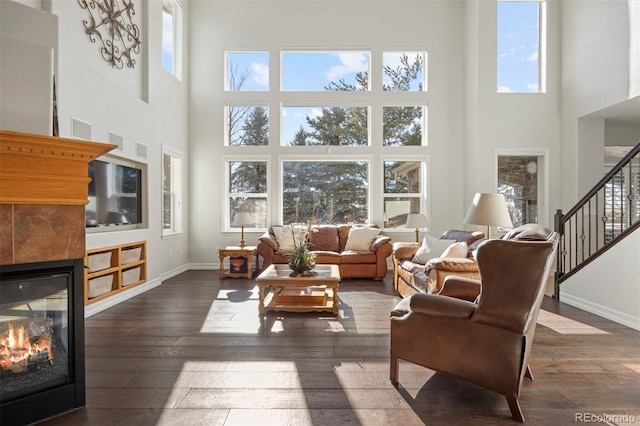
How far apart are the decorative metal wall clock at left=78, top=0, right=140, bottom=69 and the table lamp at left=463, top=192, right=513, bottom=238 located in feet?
15.1

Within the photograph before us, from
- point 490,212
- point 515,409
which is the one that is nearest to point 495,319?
point 515,409

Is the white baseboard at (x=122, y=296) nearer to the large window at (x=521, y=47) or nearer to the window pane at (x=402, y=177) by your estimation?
the window pane at (x=402, y=177)

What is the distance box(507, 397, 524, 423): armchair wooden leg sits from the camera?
1817 millimetres

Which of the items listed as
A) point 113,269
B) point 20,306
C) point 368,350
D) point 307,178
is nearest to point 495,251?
point 368,350

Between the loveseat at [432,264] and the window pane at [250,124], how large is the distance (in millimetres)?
3521

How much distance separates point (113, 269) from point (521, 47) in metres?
7.42

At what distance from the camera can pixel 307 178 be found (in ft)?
22.1

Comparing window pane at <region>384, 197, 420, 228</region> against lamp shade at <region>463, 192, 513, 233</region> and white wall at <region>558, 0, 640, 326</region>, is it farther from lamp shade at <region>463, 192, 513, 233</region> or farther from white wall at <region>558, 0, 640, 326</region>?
lamp shade at <region>463, 192, 513, 233</region>

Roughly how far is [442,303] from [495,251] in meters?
0.45

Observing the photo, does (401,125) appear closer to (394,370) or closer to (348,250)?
(348,250)

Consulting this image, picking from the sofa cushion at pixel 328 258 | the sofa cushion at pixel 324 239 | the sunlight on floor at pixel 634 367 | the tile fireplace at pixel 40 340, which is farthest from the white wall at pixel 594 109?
the tile fireplace at pixel 40 340

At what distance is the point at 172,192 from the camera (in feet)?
20.2

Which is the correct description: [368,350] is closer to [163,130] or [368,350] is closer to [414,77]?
[163,130]

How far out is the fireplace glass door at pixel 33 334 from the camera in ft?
5.82
